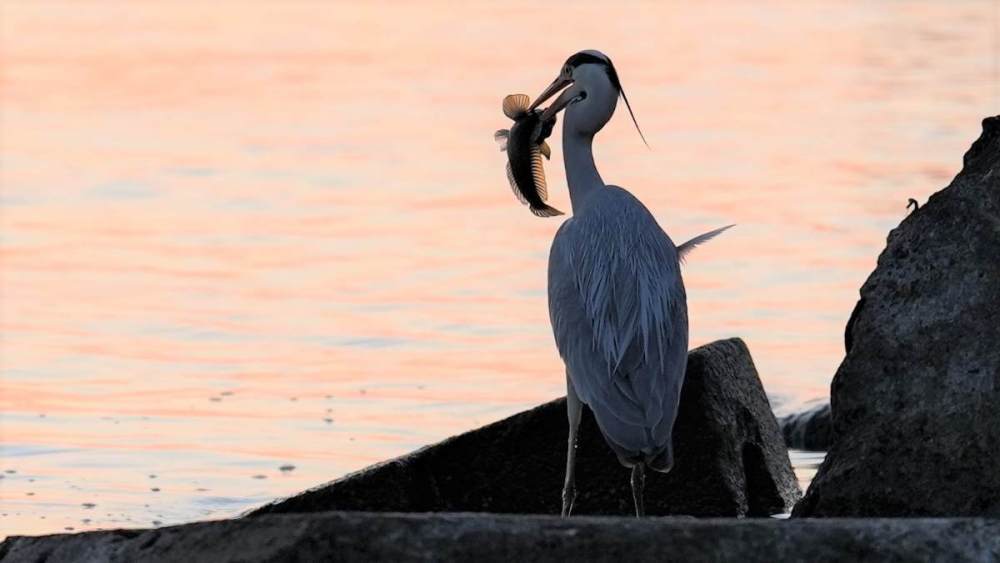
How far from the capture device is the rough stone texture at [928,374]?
6.12 metres

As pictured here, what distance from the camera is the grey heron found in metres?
6.91

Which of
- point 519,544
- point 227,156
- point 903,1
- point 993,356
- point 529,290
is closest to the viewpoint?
point 519,544

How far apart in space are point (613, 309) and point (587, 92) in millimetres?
1095

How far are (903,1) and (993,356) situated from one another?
24.4 meters

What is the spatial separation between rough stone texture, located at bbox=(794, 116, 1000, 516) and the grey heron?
0.62 metres

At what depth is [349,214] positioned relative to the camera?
15359mm

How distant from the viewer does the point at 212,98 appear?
2053cm

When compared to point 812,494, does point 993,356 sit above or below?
above

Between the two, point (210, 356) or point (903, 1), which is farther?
point (903, 1)

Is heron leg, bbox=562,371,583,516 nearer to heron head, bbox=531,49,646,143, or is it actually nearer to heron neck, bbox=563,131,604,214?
heron neck, bbox=563,131,604,214

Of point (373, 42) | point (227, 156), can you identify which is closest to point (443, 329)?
point (227, 156)

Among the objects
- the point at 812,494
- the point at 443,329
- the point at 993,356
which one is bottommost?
the point at 443,329

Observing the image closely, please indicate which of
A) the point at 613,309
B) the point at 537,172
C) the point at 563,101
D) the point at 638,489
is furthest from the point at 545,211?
the point at 638,489

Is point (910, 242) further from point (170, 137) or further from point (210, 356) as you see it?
point (170, 137)
